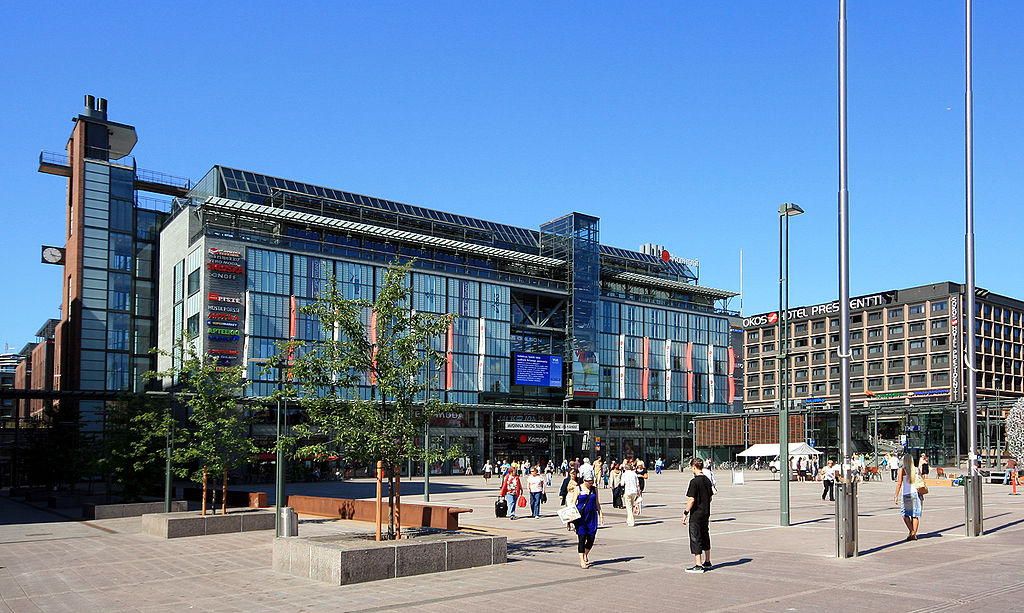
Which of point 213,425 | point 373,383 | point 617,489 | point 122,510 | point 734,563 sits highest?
point 373,383

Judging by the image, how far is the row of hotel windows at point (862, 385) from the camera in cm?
12062

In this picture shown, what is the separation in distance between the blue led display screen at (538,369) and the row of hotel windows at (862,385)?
134ft

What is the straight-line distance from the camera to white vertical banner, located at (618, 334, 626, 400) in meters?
98.1

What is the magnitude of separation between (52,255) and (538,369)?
171ft

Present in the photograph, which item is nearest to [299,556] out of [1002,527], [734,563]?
[734,563]

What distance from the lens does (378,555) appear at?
1440 cm

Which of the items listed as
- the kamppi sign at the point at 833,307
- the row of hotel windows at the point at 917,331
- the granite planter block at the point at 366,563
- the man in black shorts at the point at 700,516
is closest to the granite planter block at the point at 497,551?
the granite planter block at the point at 366,563

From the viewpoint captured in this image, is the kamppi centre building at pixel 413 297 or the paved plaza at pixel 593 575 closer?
the paved plaza at pixel 593 575

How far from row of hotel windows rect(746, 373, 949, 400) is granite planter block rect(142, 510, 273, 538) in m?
97.5

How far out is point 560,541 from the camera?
67.6 ft

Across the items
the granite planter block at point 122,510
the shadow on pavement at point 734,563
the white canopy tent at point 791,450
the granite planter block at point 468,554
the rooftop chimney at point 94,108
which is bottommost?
the white canopy tent at point 791,450

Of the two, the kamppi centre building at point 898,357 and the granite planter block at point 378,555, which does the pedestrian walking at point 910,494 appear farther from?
the kamppi centre building at point 898,357

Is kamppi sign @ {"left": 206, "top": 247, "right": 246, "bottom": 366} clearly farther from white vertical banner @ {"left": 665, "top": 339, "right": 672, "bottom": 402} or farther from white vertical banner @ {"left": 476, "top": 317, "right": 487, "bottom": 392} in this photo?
Answer: white vertical banner @ {"left": 665, "top": 339, "right": 672, "bottom": 402}

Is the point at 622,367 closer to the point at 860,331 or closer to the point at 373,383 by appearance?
the point at 860,331
